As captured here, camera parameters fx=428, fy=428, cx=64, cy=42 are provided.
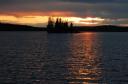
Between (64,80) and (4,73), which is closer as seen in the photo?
(64,80)

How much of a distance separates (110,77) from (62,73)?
604 centimetres

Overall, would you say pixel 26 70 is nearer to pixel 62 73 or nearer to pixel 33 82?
pixel 62 73

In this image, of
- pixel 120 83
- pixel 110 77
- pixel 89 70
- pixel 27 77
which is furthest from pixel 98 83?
pixel 89 70

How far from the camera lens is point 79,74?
4753cm

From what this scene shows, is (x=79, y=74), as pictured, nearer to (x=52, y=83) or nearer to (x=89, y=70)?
(x=89, y=70)

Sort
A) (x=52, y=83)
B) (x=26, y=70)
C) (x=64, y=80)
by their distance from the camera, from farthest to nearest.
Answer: (x=26, y=70)
(x=64, y=80)
(x=52, y=83)

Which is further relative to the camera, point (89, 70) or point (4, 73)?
point (89, 70)

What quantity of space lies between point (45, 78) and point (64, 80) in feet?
7.11

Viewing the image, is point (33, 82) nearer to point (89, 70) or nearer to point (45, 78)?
point (45, 78)

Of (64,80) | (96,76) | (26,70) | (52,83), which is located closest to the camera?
(52,83)

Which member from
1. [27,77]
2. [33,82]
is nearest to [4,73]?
[27,77]

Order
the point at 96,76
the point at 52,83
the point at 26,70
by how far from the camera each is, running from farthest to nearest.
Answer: the point at 26,70
the point at 96,76
the point at 52,83

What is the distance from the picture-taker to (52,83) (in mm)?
40094

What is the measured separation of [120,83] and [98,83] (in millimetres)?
2088
